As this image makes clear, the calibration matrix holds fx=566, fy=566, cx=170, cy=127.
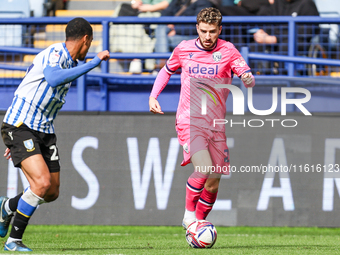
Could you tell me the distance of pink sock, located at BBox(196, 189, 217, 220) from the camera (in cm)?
554

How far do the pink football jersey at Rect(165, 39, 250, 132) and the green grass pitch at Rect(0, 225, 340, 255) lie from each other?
1239mm

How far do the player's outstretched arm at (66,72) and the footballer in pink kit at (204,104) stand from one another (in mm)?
807

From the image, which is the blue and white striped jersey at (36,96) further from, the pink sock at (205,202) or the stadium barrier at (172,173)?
the stadium barrier at (172,173)

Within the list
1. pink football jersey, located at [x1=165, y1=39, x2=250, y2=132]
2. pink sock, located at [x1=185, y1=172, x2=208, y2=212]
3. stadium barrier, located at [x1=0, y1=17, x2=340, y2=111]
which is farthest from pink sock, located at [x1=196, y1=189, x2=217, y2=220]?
stadium barrier, located at [x1=0, y1=17, x2=340, y2=111]

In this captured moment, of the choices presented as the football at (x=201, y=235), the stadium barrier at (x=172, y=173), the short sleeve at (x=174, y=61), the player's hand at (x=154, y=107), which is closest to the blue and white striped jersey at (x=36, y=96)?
the player's hand at (x=154, y=107)

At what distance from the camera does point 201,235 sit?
507cm

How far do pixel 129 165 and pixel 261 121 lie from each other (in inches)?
73.1

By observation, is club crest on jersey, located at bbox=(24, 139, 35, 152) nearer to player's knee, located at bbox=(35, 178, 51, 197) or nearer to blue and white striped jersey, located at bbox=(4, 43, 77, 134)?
blue and white striped jersey, located at bbox=(4, 43, 77, 134)

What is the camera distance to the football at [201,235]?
505 centimetres

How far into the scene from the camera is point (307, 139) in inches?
296

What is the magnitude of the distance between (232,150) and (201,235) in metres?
2.65

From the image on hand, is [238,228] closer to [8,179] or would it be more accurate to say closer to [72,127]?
[72,127]

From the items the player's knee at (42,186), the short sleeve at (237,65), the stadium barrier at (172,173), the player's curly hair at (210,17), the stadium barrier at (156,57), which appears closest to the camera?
the player's knee at (42,186)

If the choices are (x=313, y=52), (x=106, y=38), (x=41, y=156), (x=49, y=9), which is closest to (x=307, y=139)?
(x=313, y=52)
